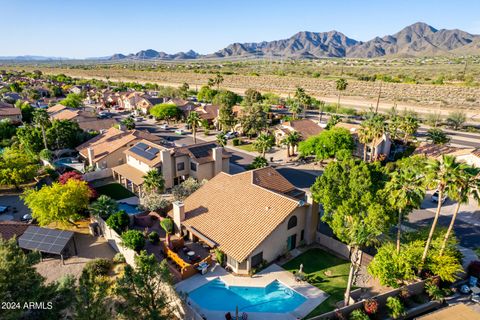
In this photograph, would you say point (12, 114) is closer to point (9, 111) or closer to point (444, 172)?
point (9, 111)

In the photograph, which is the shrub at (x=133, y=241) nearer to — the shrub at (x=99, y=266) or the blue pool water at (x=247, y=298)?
the shrub at (x=99, y=266)

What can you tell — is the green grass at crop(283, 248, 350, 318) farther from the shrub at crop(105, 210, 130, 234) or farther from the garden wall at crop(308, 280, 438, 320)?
the shrub at crop(105, 210, 130, 234)

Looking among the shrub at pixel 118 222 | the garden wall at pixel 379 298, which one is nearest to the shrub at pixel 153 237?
the shrub at pixel 118 222

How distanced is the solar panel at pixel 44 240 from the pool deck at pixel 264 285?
13.0 m

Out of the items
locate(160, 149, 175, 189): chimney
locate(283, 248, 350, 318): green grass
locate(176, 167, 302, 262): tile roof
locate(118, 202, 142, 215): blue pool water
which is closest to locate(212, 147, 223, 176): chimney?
locate(160, 149, 175, 189): chimney

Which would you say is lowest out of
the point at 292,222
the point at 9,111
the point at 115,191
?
the point at 115,191

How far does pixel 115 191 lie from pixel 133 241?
18953 mm

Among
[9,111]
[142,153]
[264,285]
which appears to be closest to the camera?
[264,285]

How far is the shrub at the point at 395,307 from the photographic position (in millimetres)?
23734

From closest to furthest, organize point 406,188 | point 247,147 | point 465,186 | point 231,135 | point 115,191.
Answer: point 465,186, point 406,188, point 115,191, point 247,147, point 231,135

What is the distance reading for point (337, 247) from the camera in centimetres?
3219

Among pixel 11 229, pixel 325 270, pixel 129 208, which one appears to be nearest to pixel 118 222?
pixel 129 208

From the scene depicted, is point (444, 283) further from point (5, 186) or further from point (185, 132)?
point (185, 132)

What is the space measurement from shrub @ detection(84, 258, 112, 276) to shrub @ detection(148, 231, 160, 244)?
4.69 metres
